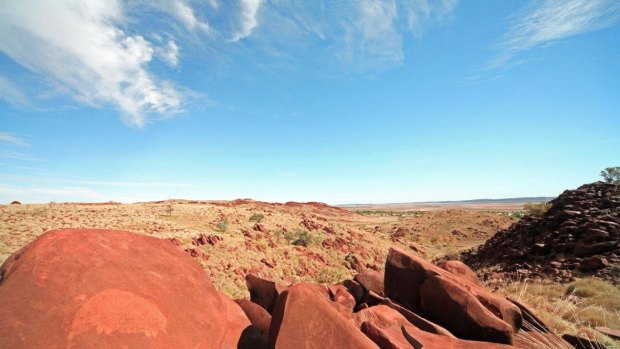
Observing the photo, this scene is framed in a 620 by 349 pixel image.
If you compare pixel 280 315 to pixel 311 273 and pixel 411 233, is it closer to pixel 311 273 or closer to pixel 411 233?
pixel 311 273

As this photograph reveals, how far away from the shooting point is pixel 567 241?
662 inches

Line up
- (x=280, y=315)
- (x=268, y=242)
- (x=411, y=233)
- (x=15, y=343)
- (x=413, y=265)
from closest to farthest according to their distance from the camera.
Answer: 1. (x=15, y=343)
2. (x=280, y=315)
3. (x=413, y=265)
4. (x=268, y=242)
5. (x=411, y=233)

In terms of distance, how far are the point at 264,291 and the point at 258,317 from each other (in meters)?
1.20

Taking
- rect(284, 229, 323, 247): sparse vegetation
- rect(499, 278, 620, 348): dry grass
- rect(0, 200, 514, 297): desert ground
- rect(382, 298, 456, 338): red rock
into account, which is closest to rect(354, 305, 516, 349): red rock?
rect(382, 298, 456, 338): red rock

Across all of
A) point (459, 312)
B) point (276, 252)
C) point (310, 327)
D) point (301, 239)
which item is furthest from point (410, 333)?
point (301, 239)

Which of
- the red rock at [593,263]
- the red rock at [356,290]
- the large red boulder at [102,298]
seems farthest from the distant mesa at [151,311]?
the red rock at [593,263]

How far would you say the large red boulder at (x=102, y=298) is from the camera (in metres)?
2.66

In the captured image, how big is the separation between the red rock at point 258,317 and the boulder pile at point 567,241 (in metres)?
14.3

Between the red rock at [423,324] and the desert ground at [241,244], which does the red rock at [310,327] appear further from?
the desert ground at [241,244]

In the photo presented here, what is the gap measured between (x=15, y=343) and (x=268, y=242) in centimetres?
1894

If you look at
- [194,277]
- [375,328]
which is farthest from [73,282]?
[375,328]

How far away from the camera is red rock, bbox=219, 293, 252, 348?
3490 mm

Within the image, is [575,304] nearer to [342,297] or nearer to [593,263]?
[593,263]

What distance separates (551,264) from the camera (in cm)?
1538
